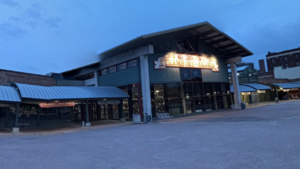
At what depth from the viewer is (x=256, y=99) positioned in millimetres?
41281

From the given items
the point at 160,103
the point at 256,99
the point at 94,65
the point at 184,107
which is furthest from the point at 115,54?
the point at 256,99

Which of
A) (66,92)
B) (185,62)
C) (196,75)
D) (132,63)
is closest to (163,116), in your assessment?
(132,63)

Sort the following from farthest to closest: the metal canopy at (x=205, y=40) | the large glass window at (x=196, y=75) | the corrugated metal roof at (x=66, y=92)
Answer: the large glass window at (x=196, y=75) < the metal canopy at (x=205, y=40) < the corrugated metal roof at (x=66, y=92)

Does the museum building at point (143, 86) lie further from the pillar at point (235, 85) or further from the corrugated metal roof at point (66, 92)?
the pillar at point (235, 85)

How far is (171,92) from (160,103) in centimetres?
194

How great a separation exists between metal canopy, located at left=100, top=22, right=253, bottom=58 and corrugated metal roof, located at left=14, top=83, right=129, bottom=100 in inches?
180

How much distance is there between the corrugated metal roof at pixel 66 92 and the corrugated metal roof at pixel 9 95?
416 millimetres

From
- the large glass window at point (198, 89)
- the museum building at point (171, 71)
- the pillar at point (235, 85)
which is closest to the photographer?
the museum building at point (171, 71)

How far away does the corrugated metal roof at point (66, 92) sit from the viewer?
1816 cm

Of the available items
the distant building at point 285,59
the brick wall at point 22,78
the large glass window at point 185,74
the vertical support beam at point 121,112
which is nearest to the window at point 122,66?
the vertical support beam at point 121,112

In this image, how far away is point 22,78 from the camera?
25.5 m

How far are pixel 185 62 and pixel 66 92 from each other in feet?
45.5

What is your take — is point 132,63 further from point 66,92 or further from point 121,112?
point 66,92

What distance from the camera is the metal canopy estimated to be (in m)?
20.5
